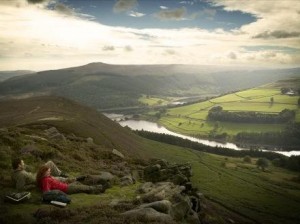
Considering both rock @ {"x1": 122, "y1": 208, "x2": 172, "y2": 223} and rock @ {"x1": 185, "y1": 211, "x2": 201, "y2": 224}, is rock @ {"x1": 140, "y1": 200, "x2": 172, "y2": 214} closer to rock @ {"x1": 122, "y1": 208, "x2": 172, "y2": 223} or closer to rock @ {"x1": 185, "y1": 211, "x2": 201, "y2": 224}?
rock @ {"x1": 122, "y1": 208, "x2": 172, "y2": 223}

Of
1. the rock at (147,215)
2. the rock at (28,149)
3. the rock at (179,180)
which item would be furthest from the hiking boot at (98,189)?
A: the rock at (179,180)

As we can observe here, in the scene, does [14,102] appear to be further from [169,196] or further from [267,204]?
[169,196]

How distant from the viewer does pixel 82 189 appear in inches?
1070

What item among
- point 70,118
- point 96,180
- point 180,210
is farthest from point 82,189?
point 70,118

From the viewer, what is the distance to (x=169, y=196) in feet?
91.9

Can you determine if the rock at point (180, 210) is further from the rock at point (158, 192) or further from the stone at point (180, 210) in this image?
the rock at point (158, 192)

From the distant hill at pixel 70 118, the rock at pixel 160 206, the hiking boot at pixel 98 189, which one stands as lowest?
the distant hill at pixel 70 118

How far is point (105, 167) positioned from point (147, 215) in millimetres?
23142

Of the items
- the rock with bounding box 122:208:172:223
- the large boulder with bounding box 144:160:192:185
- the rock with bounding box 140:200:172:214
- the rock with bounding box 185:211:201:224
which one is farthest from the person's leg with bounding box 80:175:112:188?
the large boulder with bounding box 144:160:192:185

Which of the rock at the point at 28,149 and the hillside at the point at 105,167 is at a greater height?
the rock at the point at 28,149

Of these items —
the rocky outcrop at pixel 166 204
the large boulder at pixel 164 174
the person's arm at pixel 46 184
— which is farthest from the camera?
the large boulder at pixel 164 174

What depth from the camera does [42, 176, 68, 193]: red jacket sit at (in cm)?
2448

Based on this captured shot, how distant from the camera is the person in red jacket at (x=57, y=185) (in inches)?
976

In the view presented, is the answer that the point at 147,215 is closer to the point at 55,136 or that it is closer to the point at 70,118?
the point at 55,136
